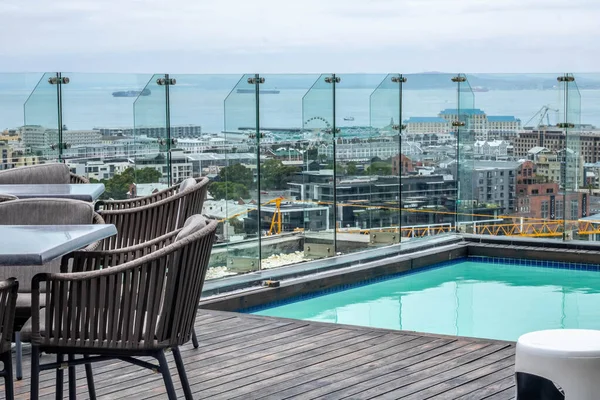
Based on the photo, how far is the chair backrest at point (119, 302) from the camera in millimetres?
2896

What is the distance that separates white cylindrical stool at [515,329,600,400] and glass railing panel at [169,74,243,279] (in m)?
4.24

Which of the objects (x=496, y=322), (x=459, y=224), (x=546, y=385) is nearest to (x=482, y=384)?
(x=546, y=385)

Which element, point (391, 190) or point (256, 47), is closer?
point (391, 190)

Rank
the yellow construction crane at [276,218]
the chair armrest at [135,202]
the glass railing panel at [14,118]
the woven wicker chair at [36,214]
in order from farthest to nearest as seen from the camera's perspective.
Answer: the yellow construction crane at [276,218], the glass railing panel at [14,118], the chair armrest at [135,202], the woven wicker chair at [36,214]

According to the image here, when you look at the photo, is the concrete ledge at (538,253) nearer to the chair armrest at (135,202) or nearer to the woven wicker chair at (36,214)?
the chair armrest at (135,202)

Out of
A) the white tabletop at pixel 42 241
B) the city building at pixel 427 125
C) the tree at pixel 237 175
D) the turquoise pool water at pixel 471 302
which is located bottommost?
the turquoise pool water at pixel 471 302

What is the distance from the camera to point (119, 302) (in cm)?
292

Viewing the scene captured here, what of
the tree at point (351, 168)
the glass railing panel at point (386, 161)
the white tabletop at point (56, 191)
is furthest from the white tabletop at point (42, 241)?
the glass railing panel at point (386, 161)

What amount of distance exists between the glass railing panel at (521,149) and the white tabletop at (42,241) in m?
6.88

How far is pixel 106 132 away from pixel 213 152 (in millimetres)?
836

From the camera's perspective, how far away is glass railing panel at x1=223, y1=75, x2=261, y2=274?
7293 millimetres

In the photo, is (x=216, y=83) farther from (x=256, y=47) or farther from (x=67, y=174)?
(x=256, y=47)

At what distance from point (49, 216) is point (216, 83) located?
354 centimetres

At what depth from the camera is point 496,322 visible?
7.70m
